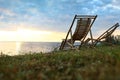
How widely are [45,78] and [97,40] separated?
1110 centimetres

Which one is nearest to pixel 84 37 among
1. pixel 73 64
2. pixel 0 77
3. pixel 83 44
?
pixel 83 44

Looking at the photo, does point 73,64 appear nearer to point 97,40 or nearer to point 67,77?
point 67,77

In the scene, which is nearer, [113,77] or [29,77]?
[113,77]

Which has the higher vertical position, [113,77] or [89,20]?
[89,20]

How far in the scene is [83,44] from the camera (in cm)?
1755

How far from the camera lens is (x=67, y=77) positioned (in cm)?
630

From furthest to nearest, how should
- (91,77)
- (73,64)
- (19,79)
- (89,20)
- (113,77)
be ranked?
(89,20), (73,64), (19,79), (91,77), (113,77)

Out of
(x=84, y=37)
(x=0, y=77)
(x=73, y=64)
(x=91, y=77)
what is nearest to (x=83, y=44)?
(x=84, y=37)

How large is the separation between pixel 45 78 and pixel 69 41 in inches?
451

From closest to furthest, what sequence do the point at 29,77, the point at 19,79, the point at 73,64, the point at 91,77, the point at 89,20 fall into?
the point at 91,77 < the point at 19,79 < the point at 29,77 < the point at 73,64 < the point at 89,20

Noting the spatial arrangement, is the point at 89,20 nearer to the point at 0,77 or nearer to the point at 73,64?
the point at 73,64

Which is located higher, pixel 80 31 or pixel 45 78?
pixel 80 31

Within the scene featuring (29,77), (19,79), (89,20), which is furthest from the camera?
(89,20)

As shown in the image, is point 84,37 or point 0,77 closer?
point 0,77
